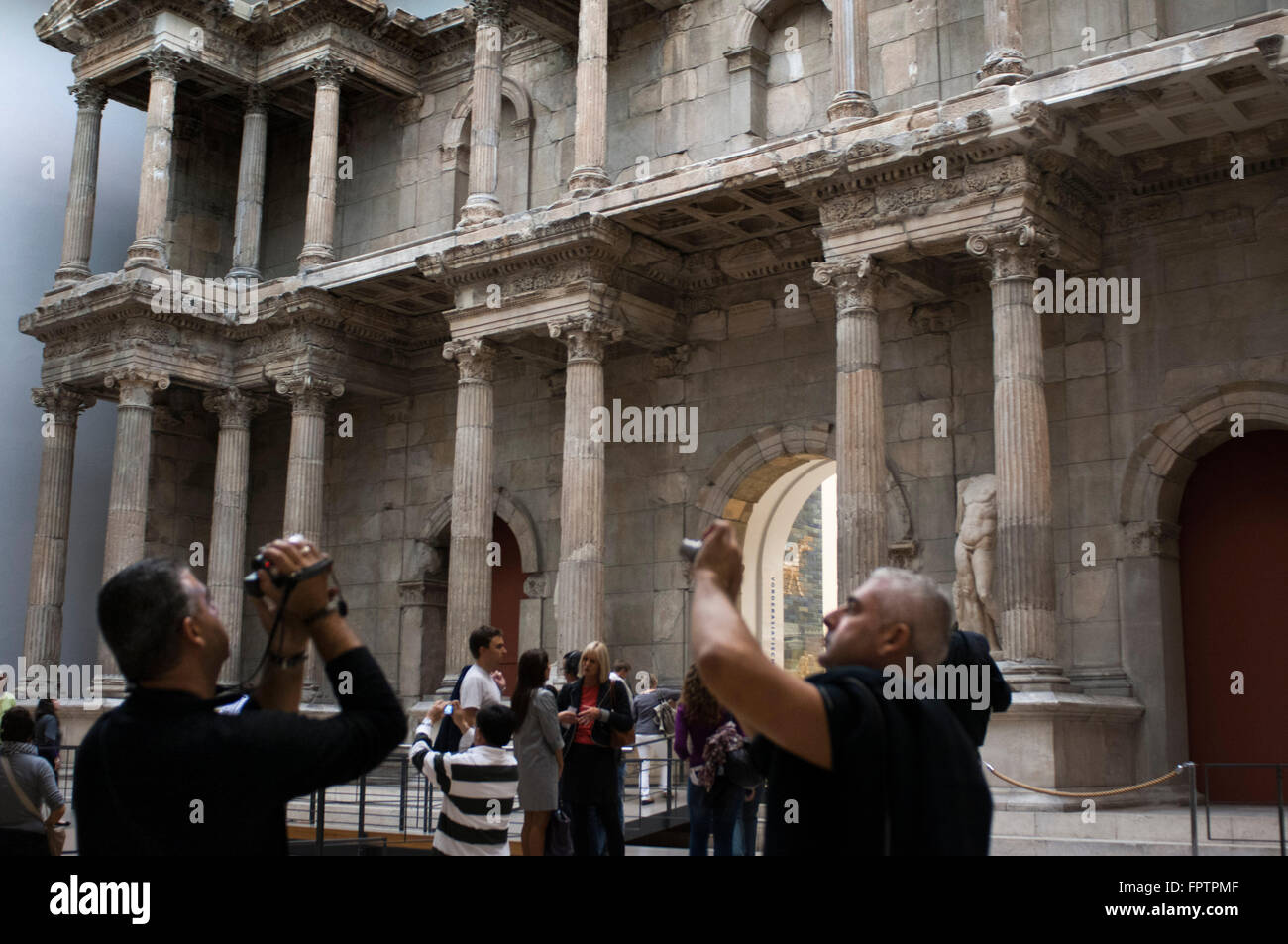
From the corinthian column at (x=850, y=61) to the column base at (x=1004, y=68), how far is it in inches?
63.9

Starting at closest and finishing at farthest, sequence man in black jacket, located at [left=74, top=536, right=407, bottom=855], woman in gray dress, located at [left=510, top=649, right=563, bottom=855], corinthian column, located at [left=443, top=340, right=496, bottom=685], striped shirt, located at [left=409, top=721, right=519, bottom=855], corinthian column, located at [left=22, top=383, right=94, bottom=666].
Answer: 1. man in black jacket, located at [left=74, top=536, right=407, bottom=855]
2. striped shirt, located at [left=409, top=721, right=519, bottom=855]
3. woman in gray dress, located at [left=510, top=649, right=563, bottom=855]
4. corinthian column, located at [left=443, top=340, right=496, bottom=685]
5. corinthian column, located at [left=22, top=383, right=94, bottom=666]

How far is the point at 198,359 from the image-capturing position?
23.2 m

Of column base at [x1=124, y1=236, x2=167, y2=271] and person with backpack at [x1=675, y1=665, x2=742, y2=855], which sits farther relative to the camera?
column base at [x1=124, y1=236, x2=167, y2=271]

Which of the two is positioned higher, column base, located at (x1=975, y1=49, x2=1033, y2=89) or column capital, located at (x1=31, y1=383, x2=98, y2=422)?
column base, located at (x1=975, y1=49, x2=1033, y2=89)

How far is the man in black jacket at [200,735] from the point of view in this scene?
9.88 feet

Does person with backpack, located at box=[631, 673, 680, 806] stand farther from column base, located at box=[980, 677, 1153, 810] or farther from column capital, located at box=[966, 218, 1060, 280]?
column capital, located at box=[966, 218, 1060, 280]

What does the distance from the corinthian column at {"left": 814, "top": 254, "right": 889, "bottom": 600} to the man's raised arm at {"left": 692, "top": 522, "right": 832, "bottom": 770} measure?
13.1 m

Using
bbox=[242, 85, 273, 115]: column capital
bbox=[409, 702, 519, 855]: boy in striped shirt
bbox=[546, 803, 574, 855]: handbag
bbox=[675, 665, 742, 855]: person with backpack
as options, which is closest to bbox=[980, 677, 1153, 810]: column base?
bbox=[675, 665, 742, 855]: person with backpack

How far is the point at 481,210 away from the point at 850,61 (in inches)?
230

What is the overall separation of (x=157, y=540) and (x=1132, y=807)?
60.3ft

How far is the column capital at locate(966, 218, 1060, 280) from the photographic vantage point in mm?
15070

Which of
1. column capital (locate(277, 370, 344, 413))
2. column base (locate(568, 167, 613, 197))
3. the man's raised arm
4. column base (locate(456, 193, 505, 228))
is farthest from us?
column capital (locate(277, 370, 344, 413))

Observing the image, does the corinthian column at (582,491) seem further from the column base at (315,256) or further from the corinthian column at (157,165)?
the corinthian column at (157,165)
